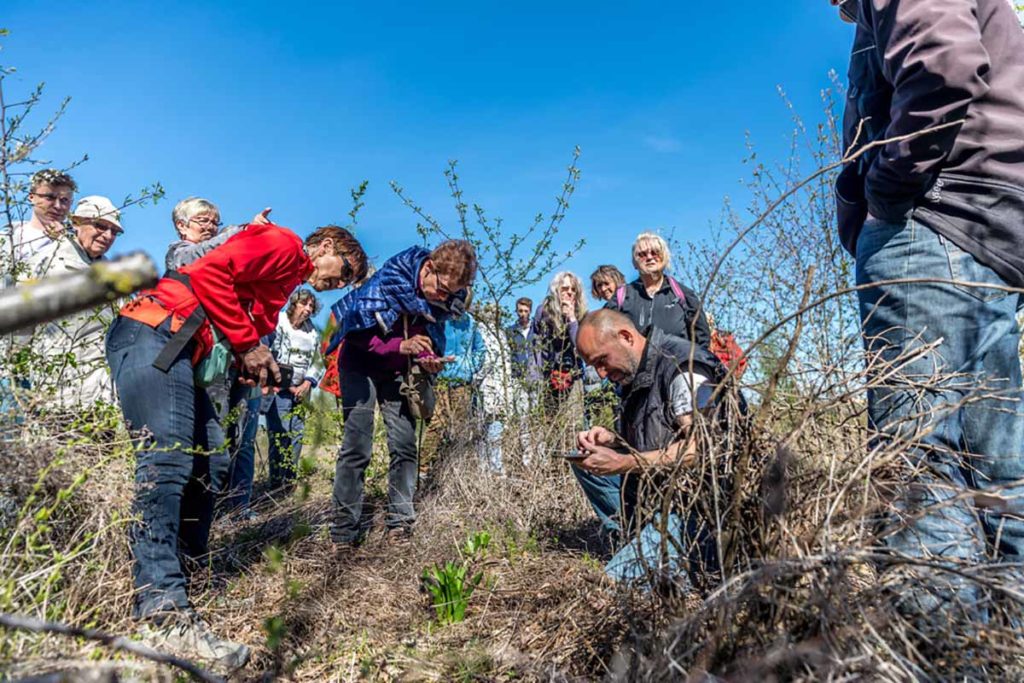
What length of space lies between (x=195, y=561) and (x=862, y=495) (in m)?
2.49

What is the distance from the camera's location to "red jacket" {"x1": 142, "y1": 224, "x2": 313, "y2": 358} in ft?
8.68

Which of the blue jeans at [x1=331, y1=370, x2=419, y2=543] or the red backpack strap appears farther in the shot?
the red backpack strap

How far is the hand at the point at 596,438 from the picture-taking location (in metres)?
2.90

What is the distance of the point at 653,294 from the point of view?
4.96 metres

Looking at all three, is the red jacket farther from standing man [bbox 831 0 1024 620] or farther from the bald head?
standing man [bbox 831 0 1024 620]

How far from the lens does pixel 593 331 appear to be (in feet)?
9.75

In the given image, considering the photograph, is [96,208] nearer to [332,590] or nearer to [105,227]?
[105,227]

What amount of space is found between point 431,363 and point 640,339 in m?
1.41

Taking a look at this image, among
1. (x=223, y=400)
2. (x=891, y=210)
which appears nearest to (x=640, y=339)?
(x=891, y=210)

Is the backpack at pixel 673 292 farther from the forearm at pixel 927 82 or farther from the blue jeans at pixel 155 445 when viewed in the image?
the blue jeans at pixel 155 445

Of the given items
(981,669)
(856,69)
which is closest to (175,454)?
(981,669)

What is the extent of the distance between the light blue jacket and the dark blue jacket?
0.41 meters

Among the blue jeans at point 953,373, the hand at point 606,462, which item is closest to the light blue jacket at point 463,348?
the hand at point 606,462

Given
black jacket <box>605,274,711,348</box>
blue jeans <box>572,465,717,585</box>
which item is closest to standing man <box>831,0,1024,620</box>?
blue jeans <box>572,465,717,585</box>
